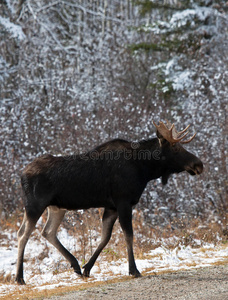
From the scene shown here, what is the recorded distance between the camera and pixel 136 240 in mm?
9852

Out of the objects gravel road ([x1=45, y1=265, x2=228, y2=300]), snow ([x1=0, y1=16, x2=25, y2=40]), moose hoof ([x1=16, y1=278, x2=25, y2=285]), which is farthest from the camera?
snow ([x1=0, y1=16, x2=25, y2=40])

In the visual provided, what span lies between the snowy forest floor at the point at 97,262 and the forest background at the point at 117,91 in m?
0.78

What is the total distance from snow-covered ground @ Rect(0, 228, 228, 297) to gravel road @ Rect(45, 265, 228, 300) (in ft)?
2.22

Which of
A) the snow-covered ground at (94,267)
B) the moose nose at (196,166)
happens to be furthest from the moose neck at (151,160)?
the snow-covered ground at (94,267)

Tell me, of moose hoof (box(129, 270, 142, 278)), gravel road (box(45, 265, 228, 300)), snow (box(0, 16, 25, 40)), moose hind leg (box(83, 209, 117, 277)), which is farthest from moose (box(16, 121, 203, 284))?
snow (box(0, 16, 25, 40))

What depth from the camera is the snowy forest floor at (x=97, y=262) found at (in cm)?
676

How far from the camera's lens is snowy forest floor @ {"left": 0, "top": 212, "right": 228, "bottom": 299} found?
22.2 ft

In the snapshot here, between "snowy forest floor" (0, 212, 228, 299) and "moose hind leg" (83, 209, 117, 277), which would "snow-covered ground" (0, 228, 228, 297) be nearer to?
"snowy forest floor" (0, 212, 228, 299)

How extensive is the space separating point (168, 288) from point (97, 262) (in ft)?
7.92

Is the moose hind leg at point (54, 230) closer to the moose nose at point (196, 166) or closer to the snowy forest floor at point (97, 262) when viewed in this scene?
the snowy forest floor at point (97, 262)

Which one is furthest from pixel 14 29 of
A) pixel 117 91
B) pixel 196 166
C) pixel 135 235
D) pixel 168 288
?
pixel 168 288

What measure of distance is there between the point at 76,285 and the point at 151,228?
4441 millimetres

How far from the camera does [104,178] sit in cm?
704

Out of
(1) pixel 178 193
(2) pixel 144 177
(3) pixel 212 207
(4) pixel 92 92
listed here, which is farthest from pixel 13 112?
(2) pixel 144 177
